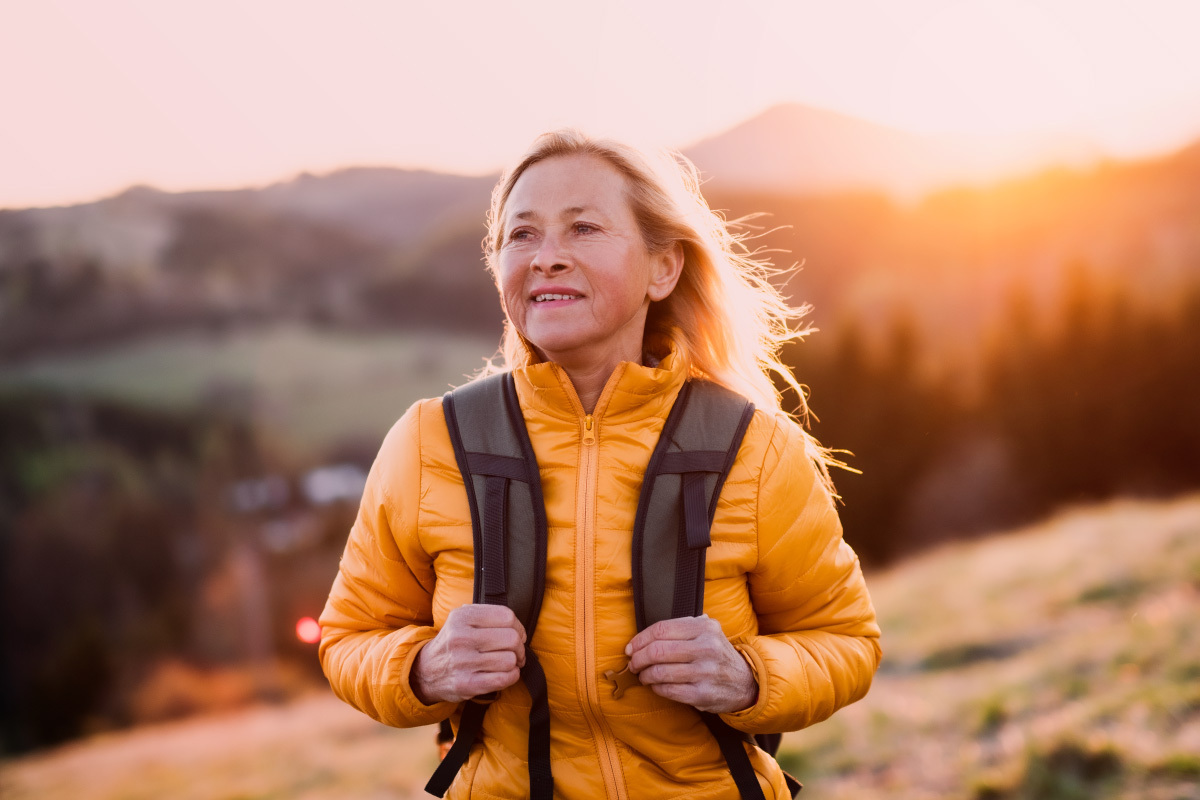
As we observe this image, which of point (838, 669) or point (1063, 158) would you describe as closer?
point (838, 669)

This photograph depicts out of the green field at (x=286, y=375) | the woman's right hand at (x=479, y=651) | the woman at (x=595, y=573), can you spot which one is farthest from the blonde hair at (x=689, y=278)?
the green field at (x=286, y=375)

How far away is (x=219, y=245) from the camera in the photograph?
54.7 ft

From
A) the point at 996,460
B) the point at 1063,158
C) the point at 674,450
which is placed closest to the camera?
the point at 674,450

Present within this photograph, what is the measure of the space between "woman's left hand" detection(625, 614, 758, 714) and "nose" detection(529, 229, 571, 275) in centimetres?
72

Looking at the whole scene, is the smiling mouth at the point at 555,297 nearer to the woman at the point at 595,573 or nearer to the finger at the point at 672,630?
the woman at the point at 595,573

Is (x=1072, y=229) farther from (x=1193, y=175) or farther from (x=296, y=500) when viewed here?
(x=296, y=500)

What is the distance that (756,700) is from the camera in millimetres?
1475

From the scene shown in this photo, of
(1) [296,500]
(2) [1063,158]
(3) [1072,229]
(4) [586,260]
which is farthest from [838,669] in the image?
(1) [296,500]

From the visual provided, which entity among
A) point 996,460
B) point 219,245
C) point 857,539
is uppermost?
point 219,245

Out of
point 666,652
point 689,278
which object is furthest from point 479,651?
point 689,278

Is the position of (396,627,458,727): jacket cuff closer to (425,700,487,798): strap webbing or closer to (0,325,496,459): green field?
(425,700,487,798): strap webbing

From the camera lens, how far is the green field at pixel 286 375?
16219 mm

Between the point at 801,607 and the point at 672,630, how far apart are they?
1.23 ft

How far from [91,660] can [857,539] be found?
52.0ft
